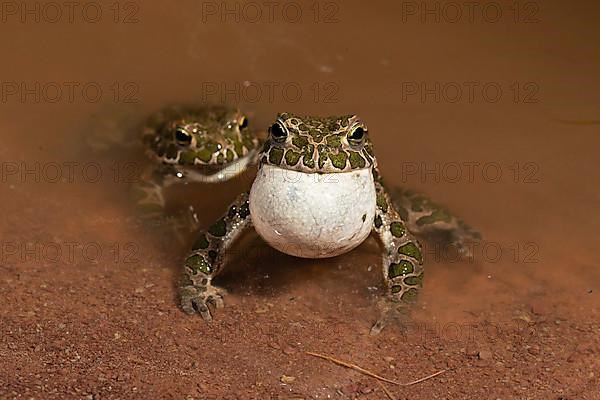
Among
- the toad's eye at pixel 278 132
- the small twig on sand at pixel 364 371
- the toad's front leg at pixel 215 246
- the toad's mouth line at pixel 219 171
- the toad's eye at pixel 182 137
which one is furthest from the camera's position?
the toad's mouth line at pixel 219 171

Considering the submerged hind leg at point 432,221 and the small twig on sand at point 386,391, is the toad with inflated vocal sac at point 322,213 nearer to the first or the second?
the submerged hind leg at point 432,221

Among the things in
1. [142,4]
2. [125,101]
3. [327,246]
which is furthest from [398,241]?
[142,4]

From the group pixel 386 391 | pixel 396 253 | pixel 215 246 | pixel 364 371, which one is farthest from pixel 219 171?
pixel 386 391

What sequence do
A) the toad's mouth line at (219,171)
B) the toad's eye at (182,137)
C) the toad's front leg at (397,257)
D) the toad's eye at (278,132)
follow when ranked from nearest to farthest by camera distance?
1. the toad's eye at (278,132)
2. the toad's front leg at (397,257)
3. the toad's eye at (182,137)
4. the toad's mouth line at (219,171)

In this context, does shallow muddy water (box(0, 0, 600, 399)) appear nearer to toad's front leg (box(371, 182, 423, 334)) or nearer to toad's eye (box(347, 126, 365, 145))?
toad's front leg (box(371, 182, 423, 334))

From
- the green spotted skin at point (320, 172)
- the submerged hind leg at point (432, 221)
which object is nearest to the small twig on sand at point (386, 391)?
the green spotted skin at point (320, 172)

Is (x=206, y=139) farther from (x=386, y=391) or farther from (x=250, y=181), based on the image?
(x=386, y=391)

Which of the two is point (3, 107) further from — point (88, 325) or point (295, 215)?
point (295, 215)

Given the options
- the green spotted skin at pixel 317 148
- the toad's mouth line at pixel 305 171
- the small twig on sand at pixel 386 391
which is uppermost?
the green spotted skin at pixel 317 148
